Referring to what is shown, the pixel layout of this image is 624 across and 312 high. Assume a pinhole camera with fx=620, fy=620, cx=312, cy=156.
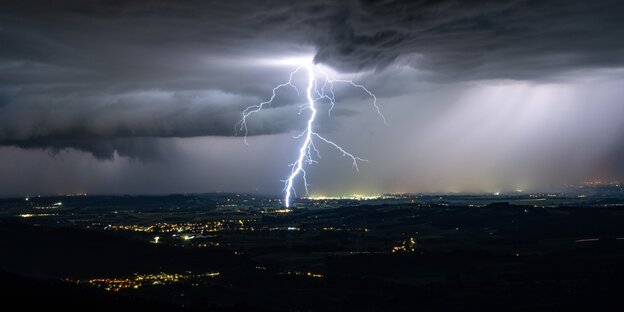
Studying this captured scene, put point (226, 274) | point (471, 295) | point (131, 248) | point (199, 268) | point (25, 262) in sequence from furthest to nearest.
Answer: point (131, 248), point (25, 262), point (199, 268), point (226, 274), point (471, 295)

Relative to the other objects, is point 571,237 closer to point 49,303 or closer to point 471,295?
point 471,295

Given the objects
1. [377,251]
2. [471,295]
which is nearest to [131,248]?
[377,251]

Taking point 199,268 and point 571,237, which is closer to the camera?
point 199,268

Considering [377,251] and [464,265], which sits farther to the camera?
[377,251]

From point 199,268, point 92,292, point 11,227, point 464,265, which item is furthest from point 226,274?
point 11,227

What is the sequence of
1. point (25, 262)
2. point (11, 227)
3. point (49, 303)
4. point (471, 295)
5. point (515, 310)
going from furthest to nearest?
point (11, 227) < point (25, 262) < point (471, 295) < point (515, 310) < point (49, 303)

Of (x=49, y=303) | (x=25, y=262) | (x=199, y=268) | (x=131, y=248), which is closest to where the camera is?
(x=49, y=303)

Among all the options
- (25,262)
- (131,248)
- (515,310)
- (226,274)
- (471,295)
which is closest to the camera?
(515,310)

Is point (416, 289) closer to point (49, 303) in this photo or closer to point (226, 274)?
point (226, 274)
